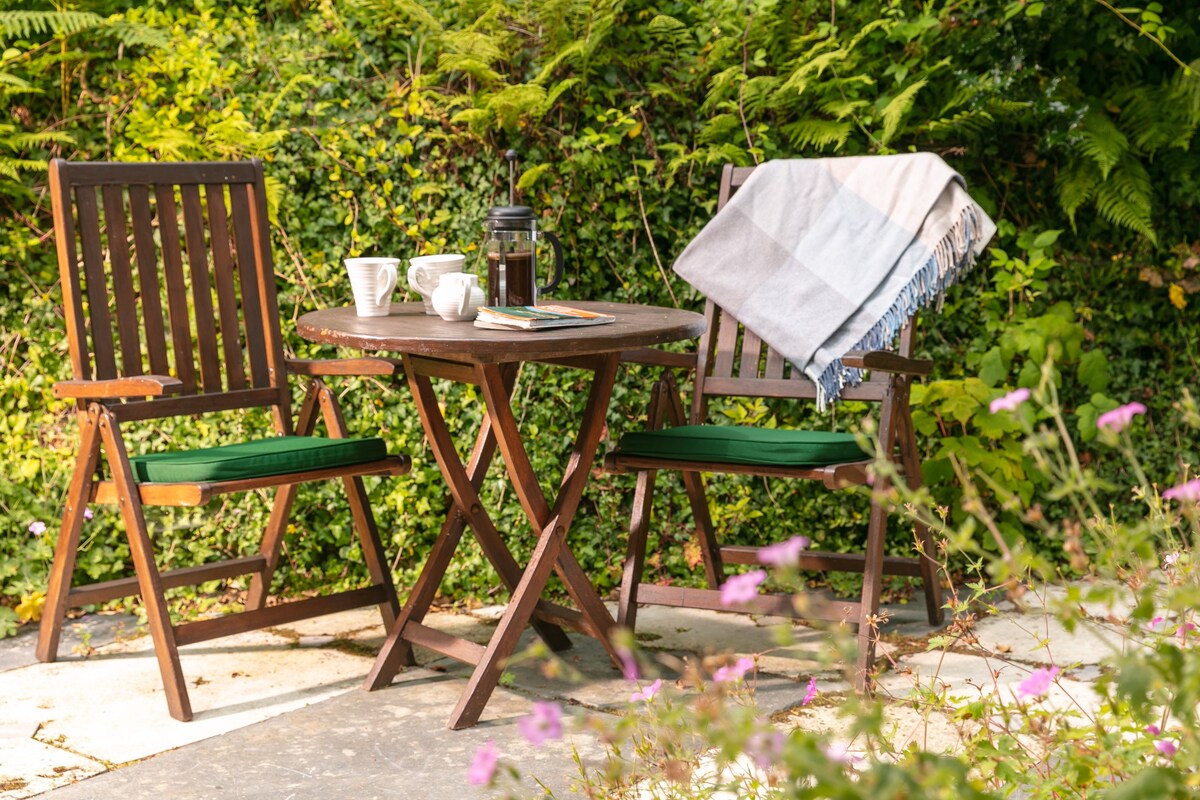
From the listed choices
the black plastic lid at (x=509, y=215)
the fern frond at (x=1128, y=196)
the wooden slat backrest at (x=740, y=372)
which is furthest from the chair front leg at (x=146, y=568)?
the fern frond at (x=1128, y=196)

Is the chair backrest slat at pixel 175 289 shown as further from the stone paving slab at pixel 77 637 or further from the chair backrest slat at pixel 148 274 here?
the stone paving slab at pixel 77 637

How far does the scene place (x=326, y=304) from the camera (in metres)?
4.21

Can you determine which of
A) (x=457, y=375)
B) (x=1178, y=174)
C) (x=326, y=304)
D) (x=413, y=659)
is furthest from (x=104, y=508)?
(x=1178, y=174)

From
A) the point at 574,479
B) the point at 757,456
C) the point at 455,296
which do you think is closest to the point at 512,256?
the point at 455,296

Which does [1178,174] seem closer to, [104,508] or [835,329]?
[835,329]

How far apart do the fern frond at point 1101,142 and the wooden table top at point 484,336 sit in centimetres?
165

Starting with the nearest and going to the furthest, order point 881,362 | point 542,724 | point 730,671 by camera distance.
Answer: point 542,724 < point 730,671 < point 881,362

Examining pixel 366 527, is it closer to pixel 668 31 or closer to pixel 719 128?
pixel 719 128

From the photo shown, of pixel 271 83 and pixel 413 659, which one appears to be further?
pixel 271 83

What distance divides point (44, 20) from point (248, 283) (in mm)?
1382

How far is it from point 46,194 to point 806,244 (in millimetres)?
2652

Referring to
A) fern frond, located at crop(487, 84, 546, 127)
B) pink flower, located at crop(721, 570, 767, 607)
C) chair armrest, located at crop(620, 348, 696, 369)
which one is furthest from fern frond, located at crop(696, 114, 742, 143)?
pink flower, located at crop(721, 570, 767, 607)

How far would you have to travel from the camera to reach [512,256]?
Answer: 321 cm

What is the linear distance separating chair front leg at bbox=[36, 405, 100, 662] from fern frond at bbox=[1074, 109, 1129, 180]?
3.18 metres
